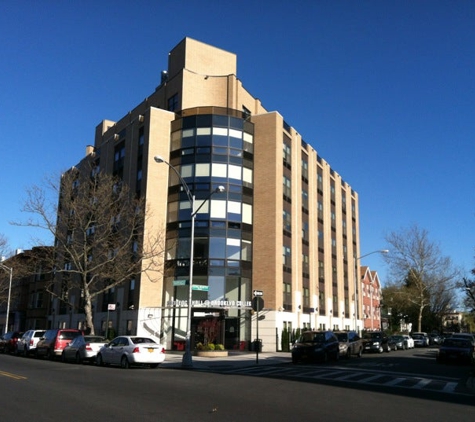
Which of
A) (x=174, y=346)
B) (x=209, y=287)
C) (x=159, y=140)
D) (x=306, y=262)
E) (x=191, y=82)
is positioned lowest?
(x=174, y=346)

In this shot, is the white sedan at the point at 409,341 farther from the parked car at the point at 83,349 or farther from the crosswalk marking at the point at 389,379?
the parked car at the point at 83,349

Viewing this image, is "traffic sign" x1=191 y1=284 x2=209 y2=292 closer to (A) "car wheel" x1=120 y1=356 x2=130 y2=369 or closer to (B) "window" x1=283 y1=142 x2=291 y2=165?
(A) "car wheel" x1=120 y1=356 x2=130 y2=369

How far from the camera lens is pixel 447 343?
28203 mm

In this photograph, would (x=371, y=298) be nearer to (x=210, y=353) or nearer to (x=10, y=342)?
(x=210, y=353)

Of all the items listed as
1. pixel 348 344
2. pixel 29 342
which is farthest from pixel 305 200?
pixel 29 342

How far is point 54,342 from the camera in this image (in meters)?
28.0

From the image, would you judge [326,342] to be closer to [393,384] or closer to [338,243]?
[393,384]

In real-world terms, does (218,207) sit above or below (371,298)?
above

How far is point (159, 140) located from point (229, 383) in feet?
98.8

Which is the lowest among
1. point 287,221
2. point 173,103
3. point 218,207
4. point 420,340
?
point 420,340

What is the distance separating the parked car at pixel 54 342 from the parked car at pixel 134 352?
646 centimetres

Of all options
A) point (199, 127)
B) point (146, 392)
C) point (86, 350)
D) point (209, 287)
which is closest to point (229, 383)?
point (146, 392)

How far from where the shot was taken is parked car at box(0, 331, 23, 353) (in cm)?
3578

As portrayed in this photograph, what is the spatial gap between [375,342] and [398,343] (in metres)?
9.16
